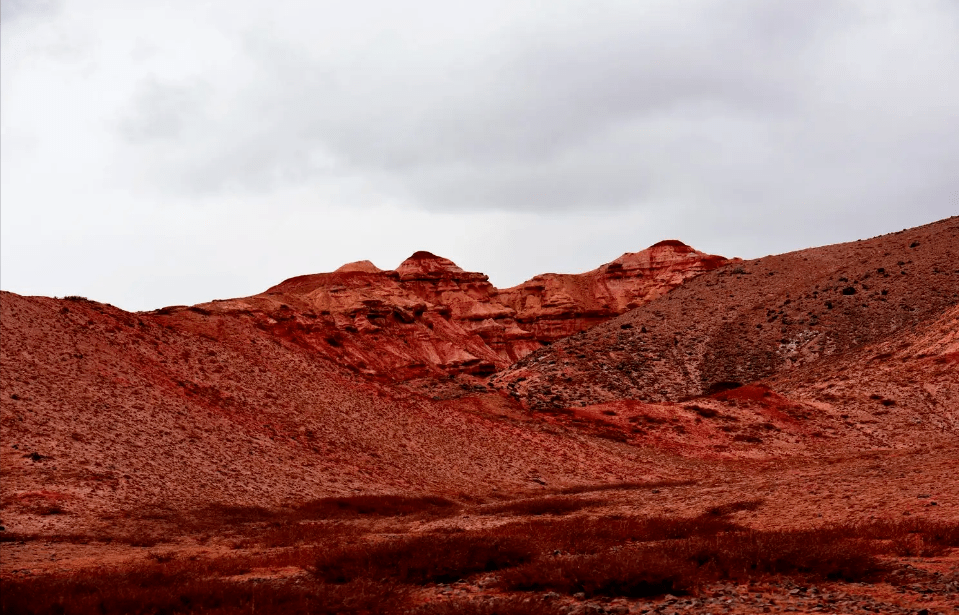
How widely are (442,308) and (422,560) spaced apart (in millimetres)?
85342

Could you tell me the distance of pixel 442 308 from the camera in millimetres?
98812

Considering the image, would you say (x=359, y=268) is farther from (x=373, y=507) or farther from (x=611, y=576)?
(x=611, y=576)

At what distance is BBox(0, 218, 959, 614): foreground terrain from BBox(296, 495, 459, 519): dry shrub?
165 millimetres

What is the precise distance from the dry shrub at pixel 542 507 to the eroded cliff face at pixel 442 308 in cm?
4341

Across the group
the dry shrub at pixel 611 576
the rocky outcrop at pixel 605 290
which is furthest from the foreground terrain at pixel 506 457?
the rocky outcrop at pixel 605 290

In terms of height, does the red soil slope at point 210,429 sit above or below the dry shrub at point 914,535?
above

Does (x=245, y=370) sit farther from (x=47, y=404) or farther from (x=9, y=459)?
(x=9, y=459)

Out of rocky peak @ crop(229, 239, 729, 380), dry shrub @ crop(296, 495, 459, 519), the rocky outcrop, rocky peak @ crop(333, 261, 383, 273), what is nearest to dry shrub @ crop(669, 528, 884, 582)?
dry shrub @ crop(296, 495, 459, 519)

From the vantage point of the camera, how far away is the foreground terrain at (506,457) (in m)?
12.1

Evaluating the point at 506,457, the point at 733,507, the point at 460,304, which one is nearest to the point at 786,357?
the point at 506,457

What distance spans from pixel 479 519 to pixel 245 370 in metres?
21.0

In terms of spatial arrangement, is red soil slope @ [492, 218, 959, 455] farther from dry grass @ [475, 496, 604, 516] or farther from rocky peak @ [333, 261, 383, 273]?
rocky peak @ [333, 261, 383, 273]

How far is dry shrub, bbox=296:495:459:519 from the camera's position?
1099 inches

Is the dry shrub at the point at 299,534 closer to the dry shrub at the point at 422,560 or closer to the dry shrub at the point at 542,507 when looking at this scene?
the dry shrub at the point at 422,560
